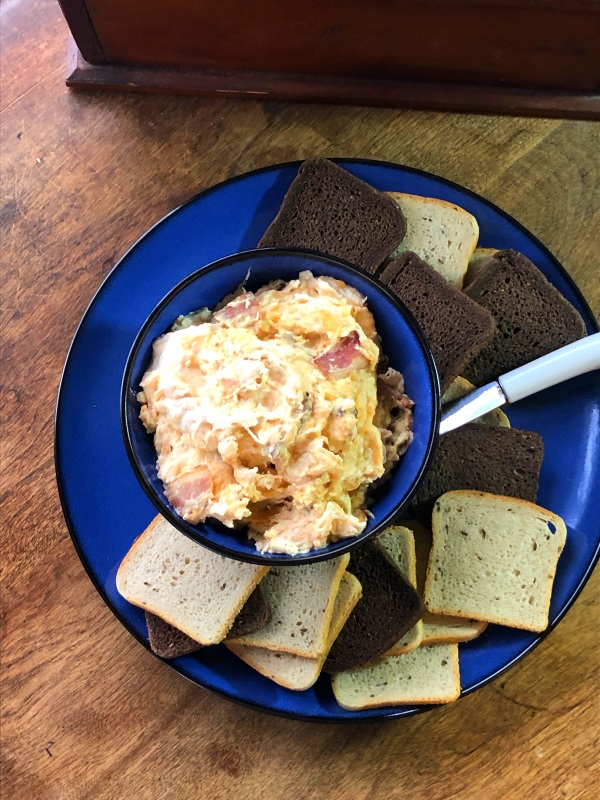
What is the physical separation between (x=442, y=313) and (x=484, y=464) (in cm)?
41

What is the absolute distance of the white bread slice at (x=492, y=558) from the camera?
1727 millimetres

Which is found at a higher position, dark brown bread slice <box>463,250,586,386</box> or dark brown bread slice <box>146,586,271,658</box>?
dark brown bread slice <box>463,250,586,386</box>

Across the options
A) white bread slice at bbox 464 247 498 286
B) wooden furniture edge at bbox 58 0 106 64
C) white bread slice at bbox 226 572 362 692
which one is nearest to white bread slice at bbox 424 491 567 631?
white bread slice at bbox 226 572 362 692

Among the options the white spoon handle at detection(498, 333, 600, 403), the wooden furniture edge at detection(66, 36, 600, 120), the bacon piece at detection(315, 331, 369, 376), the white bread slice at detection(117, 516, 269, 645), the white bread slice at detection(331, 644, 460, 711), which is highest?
the wooden furniture edge at detection(66, 36, 600, 120)

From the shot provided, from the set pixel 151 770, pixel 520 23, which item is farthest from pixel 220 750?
pixel 520 23

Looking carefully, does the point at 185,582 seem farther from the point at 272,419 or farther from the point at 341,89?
the point at 341,89

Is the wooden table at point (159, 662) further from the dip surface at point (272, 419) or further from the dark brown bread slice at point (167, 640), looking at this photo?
the dip surface at point (272, 419)

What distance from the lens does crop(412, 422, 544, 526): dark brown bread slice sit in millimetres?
1730

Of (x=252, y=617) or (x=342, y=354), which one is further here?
(x=252, y=617)

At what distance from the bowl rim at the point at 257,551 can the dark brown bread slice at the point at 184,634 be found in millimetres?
364

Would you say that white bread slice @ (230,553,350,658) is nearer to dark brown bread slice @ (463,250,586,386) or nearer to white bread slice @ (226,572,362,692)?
white bread slice @ (226,572,362,692)

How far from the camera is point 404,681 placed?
1.78 m

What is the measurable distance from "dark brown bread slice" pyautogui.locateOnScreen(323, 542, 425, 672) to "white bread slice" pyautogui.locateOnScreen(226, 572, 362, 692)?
0.09ft

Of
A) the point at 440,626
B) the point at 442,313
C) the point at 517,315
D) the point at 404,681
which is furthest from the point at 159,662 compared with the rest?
the point at 517,315
